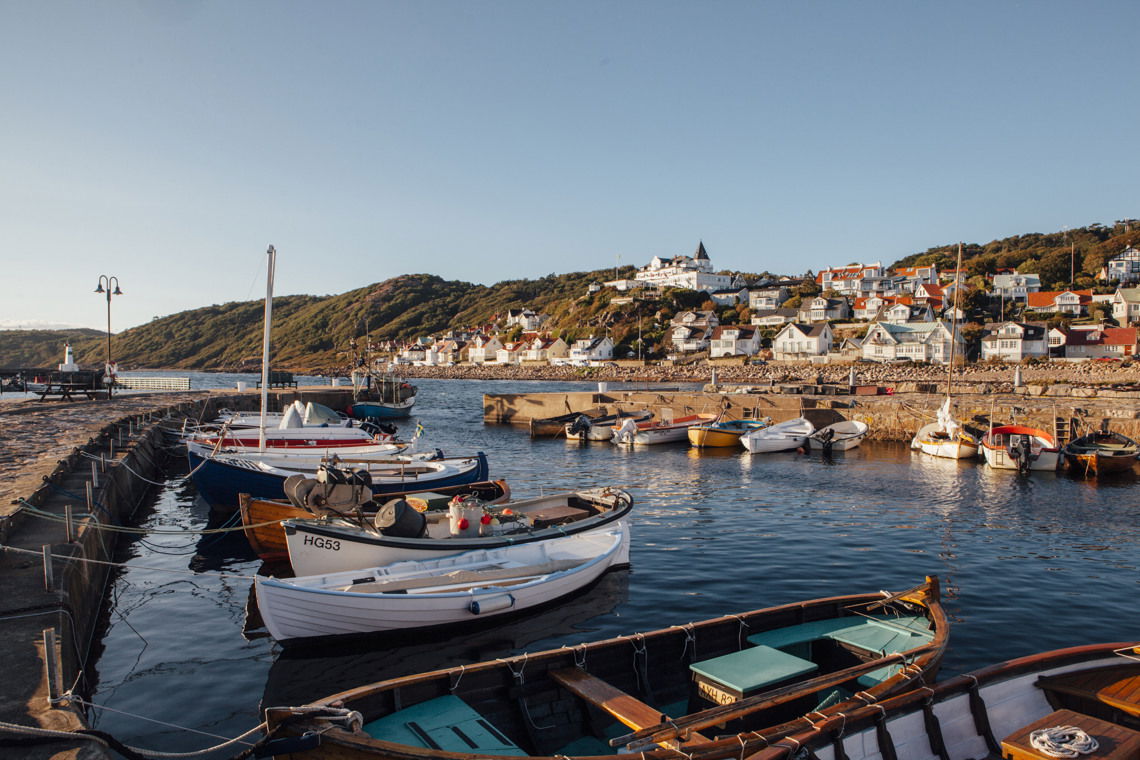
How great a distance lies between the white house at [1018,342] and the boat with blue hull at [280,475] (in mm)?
92731

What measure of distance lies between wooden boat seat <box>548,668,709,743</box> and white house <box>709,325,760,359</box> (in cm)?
12151

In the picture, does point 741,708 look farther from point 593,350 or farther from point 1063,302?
point 593,350

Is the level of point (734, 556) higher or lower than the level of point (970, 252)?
lower

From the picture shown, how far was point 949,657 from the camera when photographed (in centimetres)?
1090

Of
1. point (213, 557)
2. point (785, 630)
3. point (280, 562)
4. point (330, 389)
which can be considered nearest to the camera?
point (785, 630)

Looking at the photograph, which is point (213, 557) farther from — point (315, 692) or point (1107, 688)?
point (1107, 688)

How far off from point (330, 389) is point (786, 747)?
200 ft

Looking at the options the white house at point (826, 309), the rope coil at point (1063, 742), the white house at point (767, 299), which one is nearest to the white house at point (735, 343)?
the white house at point (826, 309)

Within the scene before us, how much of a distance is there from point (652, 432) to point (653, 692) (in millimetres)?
31863

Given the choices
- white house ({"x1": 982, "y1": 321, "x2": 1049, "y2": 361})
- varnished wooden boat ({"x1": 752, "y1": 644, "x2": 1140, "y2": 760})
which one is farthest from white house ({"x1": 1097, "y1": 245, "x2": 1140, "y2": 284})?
varnished wooden boat ({"x1": 752, "y1": 644, "x2": 1140, "y2": 760})

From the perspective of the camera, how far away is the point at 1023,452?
28.9 m

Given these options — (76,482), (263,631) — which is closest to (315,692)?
(263,631)

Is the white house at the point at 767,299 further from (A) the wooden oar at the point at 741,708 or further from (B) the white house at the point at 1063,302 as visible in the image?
(A) the wooden oar at the point at 741,708

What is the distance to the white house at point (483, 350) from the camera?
170125 mm
